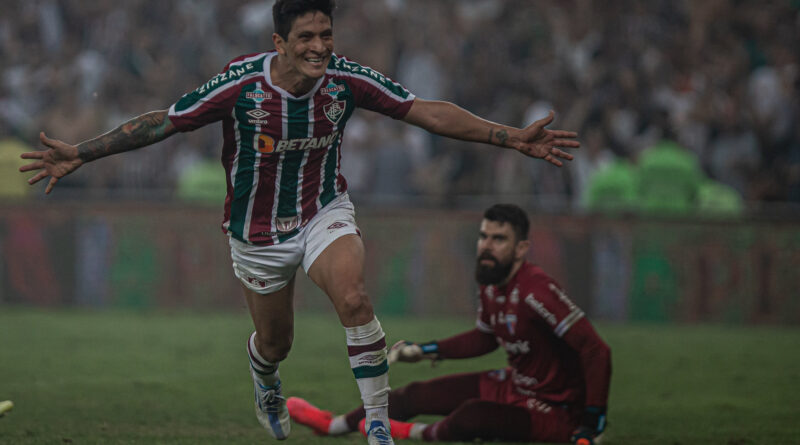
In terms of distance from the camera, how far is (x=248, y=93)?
5.84m

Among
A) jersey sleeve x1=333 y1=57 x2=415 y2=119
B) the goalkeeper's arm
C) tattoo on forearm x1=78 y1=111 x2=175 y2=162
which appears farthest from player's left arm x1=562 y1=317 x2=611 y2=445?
tattoo on forearm x1=78 y1=111 x2=175 y2=162

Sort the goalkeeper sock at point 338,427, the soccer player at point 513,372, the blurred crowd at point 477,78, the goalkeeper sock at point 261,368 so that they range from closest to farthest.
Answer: the soccer player at point 513,372 < the goalkeeper sock at point 261,368 < the goalkeeper sock at point 338,427 < the blurred crowd at point 477,78

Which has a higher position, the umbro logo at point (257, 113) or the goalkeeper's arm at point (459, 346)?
the umbro logo at point (257, 113)

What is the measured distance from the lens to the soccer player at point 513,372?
6441mm

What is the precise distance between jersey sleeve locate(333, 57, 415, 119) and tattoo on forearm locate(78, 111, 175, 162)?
104cm

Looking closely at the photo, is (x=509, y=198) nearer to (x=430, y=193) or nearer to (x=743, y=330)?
(x=430, y=193)

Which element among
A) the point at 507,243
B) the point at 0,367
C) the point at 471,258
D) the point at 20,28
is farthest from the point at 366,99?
the point at 20,28

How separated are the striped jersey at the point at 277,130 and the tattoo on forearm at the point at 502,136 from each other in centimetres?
56

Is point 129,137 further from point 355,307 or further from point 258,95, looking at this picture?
point 355,307

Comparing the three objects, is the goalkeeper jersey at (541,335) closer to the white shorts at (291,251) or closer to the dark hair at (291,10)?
the white shorts at (291,251)

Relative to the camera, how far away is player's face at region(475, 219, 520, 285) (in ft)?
22.6

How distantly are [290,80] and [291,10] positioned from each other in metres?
0.40

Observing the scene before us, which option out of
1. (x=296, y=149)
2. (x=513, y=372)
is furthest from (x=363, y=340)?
(x=513, y=372)

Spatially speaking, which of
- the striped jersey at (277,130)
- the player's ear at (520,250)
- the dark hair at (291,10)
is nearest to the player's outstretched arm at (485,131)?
the striped jersey at (277,130)
